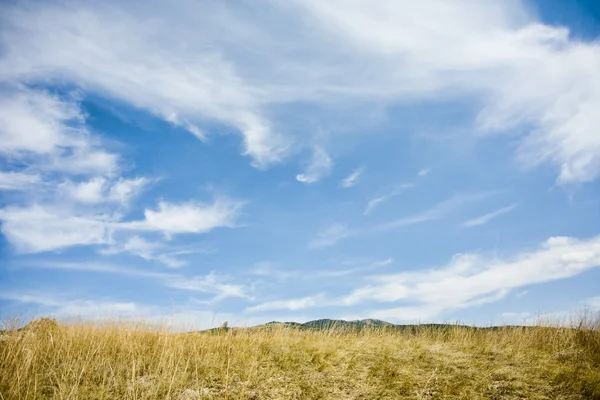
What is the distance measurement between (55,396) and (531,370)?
1041 centimetres

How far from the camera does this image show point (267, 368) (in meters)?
9.68

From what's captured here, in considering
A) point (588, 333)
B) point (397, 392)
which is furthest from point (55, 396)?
point (588, 333)

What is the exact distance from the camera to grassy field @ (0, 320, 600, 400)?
27.8ft

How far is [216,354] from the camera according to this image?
33.4 feet

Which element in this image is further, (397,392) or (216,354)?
(216,354)

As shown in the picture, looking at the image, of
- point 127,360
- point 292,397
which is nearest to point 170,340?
point 127,360

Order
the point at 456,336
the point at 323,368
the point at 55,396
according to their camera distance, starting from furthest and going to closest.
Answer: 1. the point at 456,336
2. the point at 323,368
3. the point at 55,396

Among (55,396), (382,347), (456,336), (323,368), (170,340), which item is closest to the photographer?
(55,396)

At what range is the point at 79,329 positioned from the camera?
12.0m

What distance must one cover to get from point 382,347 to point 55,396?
313 inches

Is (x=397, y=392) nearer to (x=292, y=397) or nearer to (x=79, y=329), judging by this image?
(x=292, y=397)

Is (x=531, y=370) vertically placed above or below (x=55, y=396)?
above

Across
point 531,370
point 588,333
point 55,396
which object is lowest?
point 55,396

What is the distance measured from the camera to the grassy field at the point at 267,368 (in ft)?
27.8
